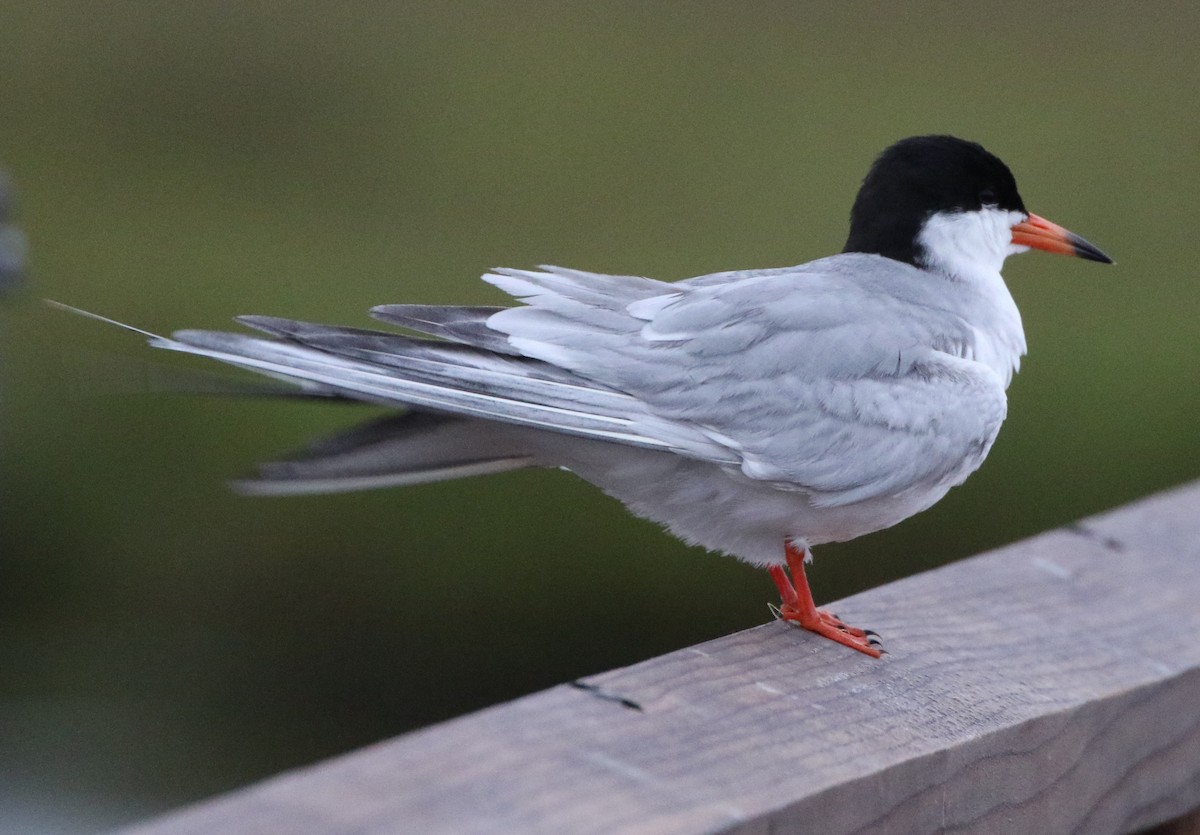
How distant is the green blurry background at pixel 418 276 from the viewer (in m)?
4.78

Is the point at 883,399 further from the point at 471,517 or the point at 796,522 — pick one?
the point at 471,517

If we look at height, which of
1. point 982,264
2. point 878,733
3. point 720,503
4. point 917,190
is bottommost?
point 878,733

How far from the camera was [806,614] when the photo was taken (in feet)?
7.31

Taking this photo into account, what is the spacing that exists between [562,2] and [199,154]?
113 inches

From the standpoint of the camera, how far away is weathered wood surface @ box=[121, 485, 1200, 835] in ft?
4.45

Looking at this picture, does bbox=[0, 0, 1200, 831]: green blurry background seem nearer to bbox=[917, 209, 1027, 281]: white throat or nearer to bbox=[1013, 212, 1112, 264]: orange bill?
bbox=[917, 209, 1027, 281]: white throat

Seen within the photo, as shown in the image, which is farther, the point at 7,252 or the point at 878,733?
the point at 7,252

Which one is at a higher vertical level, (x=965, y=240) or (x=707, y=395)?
(x=965, y=240)

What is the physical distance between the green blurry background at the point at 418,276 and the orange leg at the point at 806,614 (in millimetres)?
1058

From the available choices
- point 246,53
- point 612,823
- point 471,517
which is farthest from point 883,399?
point 246,53

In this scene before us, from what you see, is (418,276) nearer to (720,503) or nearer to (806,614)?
(720,503)

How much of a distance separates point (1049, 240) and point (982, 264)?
174 mm

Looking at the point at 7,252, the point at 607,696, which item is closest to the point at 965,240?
the point at 607,696

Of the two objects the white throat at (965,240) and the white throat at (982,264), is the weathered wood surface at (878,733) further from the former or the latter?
the white throat at (965,240)
